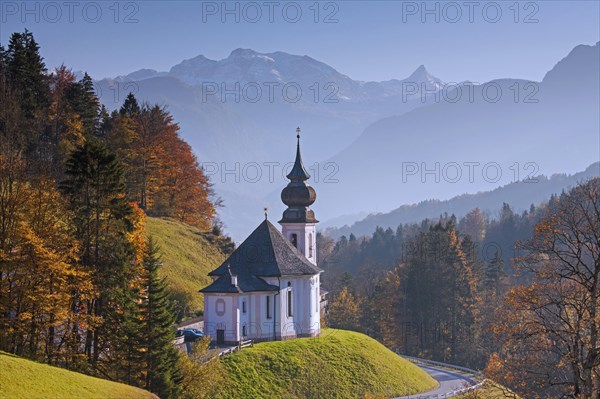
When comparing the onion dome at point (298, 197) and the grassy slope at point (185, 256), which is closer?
the onion dome at point (298, 197)

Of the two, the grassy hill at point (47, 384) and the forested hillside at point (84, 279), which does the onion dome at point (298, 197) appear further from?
the grassy hill at point (47, 384)

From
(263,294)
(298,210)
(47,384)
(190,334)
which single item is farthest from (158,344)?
(298,210)

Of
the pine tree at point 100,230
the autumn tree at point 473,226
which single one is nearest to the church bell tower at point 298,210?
the pine tree at point 100,230

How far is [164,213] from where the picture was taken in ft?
292

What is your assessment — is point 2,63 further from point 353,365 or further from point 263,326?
point 353,365

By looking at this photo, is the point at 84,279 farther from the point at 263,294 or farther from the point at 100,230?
the point at 263,294

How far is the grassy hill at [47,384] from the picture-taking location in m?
30.1

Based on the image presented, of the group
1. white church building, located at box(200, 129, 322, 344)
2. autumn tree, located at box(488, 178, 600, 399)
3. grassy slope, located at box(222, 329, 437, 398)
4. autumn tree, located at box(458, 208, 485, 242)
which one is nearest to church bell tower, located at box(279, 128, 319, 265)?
white church building, located at box(200, 129, 322, 344)

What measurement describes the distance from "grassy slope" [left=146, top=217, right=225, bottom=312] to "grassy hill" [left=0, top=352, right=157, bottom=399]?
1383 inches

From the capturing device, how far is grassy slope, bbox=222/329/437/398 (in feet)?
171

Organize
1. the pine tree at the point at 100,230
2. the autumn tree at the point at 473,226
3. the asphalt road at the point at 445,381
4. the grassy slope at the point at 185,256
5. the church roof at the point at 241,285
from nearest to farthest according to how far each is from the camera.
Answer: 1. the pine tree at the point at 100,230
2. the church roof at the point at 241,285
3. the asphalt road at the point at 445,381
4. the grassy slope at the point at 185,256
5. the autumn tree at the point at 473,226

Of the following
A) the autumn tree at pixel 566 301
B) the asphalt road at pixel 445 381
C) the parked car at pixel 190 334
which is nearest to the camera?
the autumn tree at pixel 566 301

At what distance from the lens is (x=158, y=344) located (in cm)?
4081

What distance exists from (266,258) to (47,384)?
3199 cm
